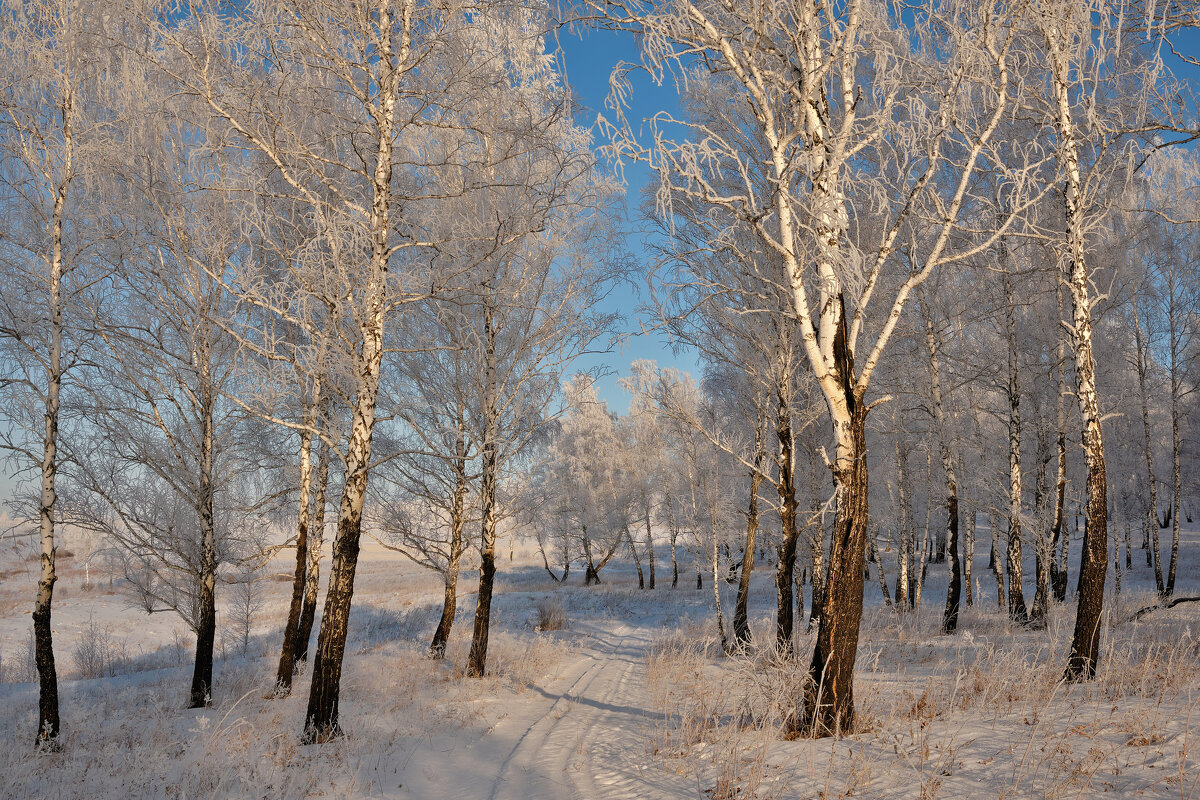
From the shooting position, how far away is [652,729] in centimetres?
600

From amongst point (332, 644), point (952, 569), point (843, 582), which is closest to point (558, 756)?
point (332, 644)

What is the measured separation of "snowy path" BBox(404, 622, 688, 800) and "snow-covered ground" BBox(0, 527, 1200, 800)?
0.03 metres

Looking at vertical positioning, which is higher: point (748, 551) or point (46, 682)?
point (748, 551)

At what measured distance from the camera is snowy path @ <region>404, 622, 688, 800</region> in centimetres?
452

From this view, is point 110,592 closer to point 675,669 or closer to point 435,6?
point 675,669

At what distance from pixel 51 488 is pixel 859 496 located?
9286mm

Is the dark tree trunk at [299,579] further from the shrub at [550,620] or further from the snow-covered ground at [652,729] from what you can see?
the shrub at [550,620]

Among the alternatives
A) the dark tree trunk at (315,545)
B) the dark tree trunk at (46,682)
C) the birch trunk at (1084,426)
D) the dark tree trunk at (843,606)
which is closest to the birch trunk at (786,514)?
the birch trunk at (1084,426)

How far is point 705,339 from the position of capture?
33.4ft

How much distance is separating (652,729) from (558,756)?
107 cm

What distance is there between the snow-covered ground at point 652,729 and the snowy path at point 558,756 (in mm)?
28

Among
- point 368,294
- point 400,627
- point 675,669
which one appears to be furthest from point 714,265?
point 400,627

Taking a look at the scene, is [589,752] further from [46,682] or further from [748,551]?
[46,682]

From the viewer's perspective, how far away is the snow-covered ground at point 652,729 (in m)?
3.59
